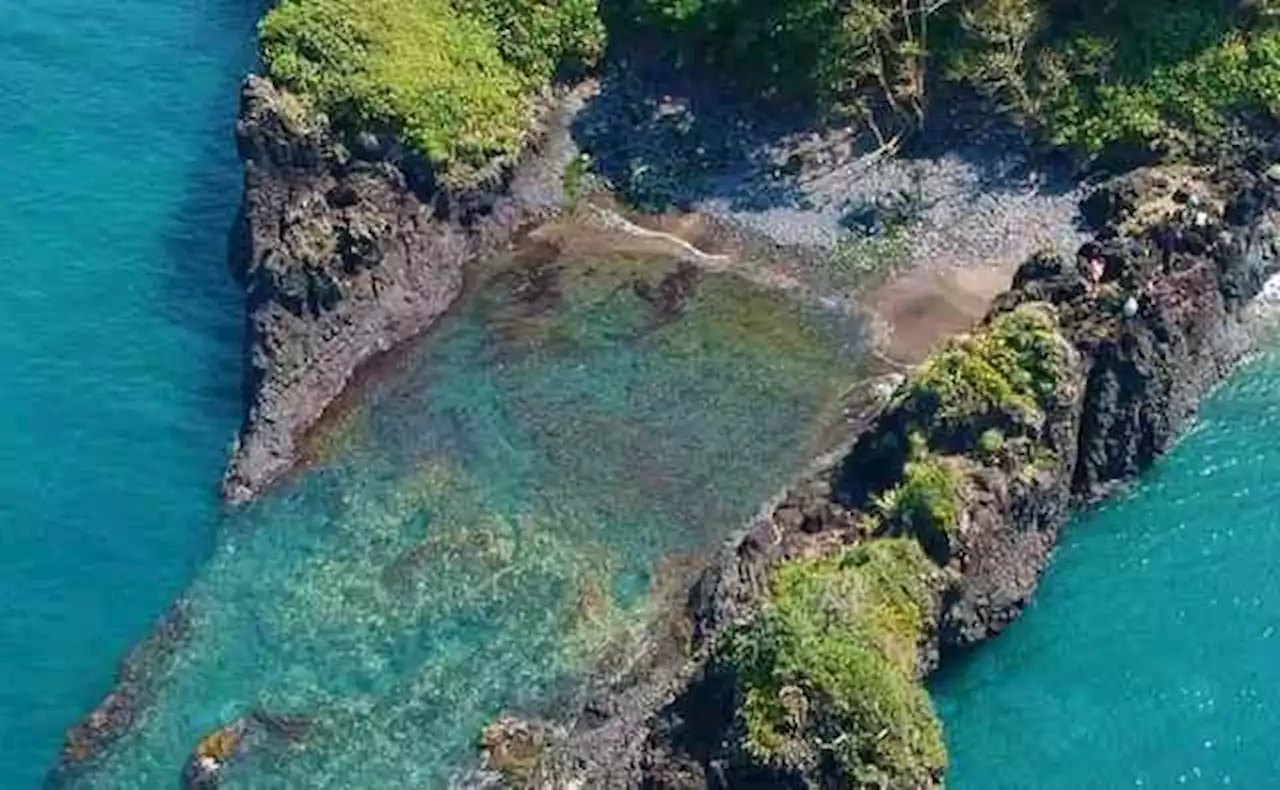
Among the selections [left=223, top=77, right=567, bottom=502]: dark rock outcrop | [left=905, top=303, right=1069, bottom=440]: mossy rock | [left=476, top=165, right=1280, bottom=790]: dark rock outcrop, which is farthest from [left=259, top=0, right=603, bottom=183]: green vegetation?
[left=905, top=303, right=1069, bottom=440]: mossy rock

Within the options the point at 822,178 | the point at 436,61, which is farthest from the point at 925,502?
the point at 436,61

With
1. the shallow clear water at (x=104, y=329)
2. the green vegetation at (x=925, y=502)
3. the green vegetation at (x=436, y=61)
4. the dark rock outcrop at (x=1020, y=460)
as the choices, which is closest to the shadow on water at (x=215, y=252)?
the shallow clear water at (x=104, y=329)

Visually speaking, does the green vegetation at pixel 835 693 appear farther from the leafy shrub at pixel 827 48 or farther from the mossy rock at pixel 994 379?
the leafy shrub at pixel 827 48

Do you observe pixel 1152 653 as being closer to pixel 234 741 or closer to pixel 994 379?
pixel 994 379

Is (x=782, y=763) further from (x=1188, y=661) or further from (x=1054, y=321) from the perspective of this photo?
(x=1054, y=321)

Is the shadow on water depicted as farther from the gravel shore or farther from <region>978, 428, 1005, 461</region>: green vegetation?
<region>978, 428, 1005, 461</region>: green vegetation
